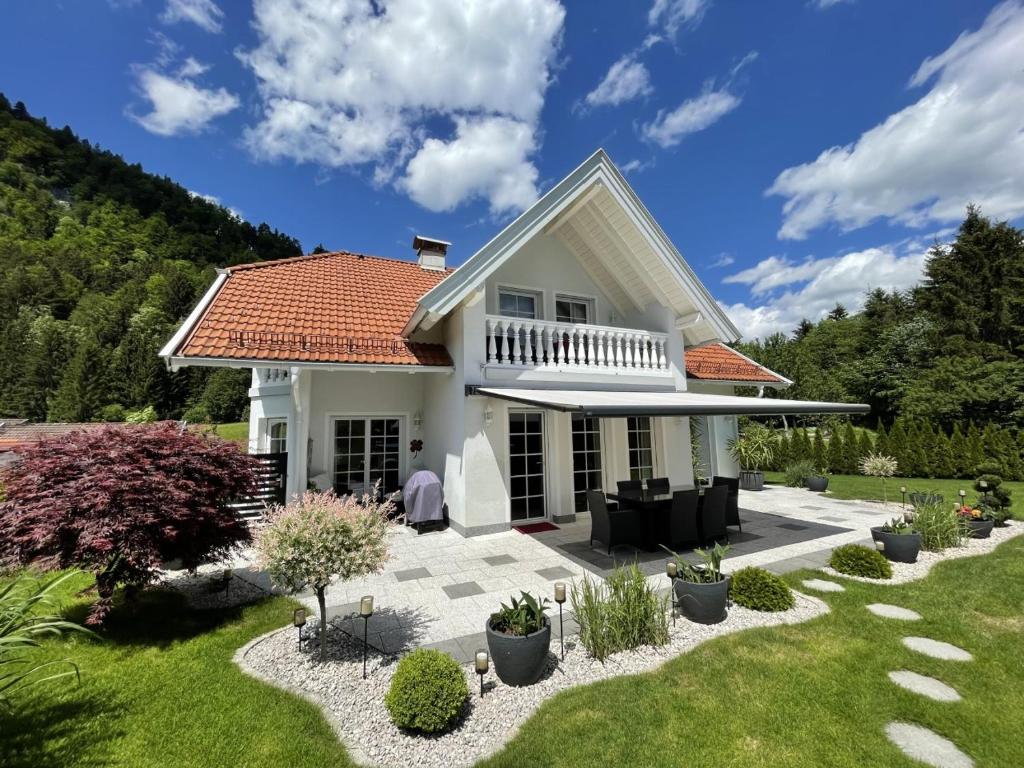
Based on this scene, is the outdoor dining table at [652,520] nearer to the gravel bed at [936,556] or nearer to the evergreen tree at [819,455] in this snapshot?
the gravel bed at [936,556]

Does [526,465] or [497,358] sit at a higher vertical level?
[497,358]

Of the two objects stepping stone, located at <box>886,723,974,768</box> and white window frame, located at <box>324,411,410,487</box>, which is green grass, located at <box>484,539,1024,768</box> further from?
white window frame, located at <box>324,411,410,487</box>

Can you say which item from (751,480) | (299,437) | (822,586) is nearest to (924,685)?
(822,586)

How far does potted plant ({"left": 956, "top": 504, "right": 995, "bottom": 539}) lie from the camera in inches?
434

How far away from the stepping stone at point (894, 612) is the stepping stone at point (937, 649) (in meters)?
0.73

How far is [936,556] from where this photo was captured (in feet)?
32.6

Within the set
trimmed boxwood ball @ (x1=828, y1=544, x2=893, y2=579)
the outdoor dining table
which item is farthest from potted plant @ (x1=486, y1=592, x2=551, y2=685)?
trimmed boxwood ball @ (x1=828, y1=544, x2=893, y2=579)

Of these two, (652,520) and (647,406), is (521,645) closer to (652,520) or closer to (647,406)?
(647,406)

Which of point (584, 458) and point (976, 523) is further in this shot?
point (584, 458)

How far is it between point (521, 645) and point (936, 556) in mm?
11253

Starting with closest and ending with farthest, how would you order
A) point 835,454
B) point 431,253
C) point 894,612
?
point 894,612 < point 431,253 < point 835,454

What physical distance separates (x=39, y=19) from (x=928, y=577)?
43163 millimetres

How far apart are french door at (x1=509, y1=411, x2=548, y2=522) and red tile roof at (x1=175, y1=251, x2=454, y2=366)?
128 inches

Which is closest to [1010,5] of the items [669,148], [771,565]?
[669,148]
